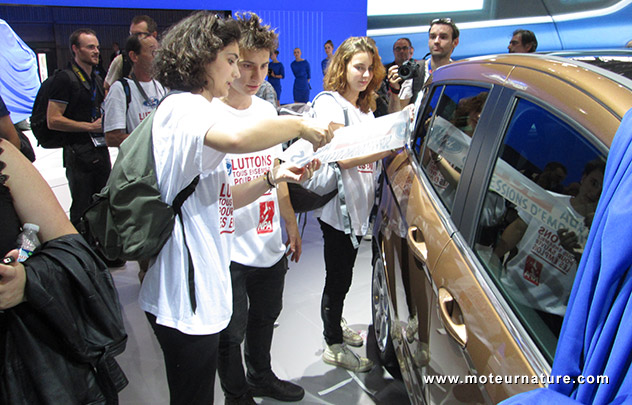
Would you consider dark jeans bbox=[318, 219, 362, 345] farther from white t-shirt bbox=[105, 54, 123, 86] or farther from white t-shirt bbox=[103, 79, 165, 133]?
white t-shirt bbox=[105, 54, 123, 86]

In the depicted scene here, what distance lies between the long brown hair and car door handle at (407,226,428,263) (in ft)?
2.81

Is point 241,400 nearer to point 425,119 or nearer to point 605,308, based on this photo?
point 425,119

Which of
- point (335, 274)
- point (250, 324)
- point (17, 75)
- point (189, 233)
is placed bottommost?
point (250, 324)

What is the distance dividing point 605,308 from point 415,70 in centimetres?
232

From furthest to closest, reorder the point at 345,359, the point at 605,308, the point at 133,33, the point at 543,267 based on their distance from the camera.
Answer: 1. the point at 133,33
2. the point at 345,359
3. the point at 543,267
4. the point at 605,308

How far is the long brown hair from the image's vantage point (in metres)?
2.30

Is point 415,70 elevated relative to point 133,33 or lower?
lower

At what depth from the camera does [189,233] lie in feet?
4.73

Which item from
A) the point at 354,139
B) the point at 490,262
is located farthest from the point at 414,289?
the point at 354,139

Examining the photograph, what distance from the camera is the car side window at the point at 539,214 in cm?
103

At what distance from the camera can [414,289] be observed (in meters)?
1.73

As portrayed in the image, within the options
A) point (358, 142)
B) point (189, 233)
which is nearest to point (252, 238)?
point (189, 233)

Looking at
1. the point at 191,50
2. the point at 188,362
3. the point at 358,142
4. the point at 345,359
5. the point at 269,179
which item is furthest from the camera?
the point at 345,359

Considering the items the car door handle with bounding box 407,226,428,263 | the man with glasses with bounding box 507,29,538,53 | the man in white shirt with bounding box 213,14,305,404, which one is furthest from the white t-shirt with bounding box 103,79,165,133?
the man with glasses with bounding box 507,29,538,53
